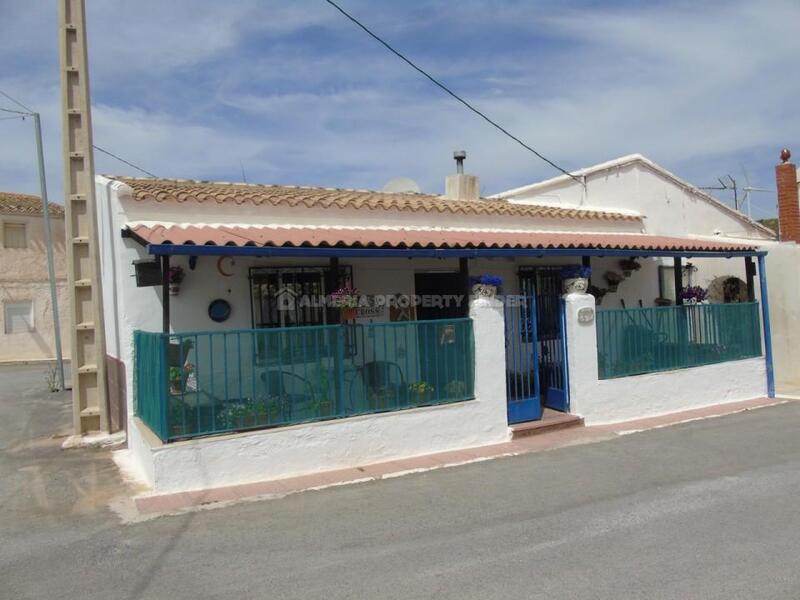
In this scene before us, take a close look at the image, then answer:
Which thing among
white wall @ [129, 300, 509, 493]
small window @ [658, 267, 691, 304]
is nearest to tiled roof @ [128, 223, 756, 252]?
white wall @ [129, 300, 509, 493]

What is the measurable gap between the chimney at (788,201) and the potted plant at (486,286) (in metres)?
8.80

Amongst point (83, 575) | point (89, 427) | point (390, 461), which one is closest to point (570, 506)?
point (390, 461)

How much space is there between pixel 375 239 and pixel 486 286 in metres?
1.53

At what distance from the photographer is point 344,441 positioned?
6.80m

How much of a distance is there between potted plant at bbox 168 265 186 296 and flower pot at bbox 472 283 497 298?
3.59m

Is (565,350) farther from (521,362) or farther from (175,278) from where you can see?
(175,278)

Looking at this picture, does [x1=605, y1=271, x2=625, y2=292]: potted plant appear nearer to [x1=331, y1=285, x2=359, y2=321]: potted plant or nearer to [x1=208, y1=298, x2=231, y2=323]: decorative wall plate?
[x1=331, y1=285, x2=359, y2=321]: potted plant

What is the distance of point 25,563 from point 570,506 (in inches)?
168

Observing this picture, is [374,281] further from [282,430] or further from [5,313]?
[5,313]

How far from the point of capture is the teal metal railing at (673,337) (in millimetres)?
9109

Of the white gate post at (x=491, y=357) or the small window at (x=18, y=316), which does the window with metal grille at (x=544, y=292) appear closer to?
the white gate post at (x=491, y=357)

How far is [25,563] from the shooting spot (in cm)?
452

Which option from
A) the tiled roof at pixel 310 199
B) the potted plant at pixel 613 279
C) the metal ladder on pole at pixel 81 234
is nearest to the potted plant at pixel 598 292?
the potted plant at pixel 613 279

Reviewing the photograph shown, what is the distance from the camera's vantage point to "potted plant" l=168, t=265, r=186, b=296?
24.8ft
